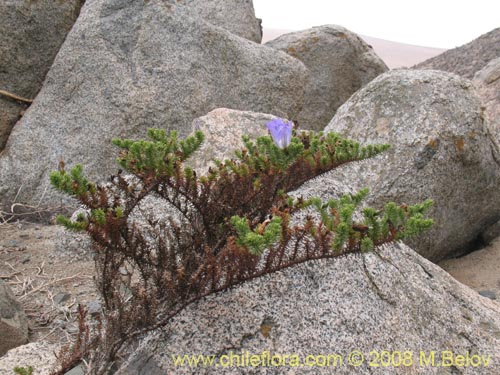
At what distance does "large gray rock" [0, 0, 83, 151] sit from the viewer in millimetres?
5527

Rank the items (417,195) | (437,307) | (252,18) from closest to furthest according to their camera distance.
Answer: (437,307) → (417,195) → (252,18)

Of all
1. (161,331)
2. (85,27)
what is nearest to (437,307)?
(161,331)

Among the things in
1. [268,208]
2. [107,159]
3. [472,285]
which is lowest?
[472,285]

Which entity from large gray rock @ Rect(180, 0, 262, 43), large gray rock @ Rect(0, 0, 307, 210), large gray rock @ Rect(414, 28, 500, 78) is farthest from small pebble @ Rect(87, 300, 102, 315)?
large gray rock @ Rect(414, 28, 500, 78)

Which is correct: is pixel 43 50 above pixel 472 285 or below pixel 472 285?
above

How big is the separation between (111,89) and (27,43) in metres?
1.13

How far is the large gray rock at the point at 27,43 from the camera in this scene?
553 cm

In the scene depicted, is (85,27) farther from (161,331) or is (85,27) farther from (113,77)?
(161,331)

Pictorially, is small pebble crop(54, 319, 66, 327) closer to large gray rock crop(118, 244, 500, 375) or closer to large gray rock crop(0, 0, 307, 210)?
large gray rock crop(118, 244, 500, 375)

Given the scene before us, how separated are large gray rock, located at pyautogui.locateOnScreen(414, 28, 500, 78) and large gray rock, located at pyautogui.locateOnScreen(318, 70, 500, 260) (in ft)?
24.9

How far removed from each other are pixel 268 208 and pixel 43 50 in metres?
4.46

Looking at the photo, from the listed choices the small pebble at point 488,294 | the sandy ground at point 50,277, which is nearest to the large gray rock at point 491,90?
the sandy ground at point 50,277

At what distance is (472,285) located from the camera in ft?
15.2

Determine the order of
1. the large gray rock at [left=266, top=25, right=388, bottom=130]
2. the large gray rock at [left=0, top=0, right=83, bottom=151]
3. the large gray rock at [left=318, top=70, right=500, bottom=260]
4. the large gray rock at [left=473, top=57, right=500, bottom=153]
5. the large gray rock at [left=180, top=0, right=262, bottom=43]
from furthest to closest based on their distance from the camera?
the large gray rock at [left=266, top=25, right=388, bottom=130], the large gray rock at [left=180, top=0, right=262, bottom=43], the large gray rock at [left=473, top=57, right=500, bottom=153], the large gray rock at [left=0, top=0, right=83, bottom=151], the large gray rock at [left=318, top=70, right=500, bottom=260]
